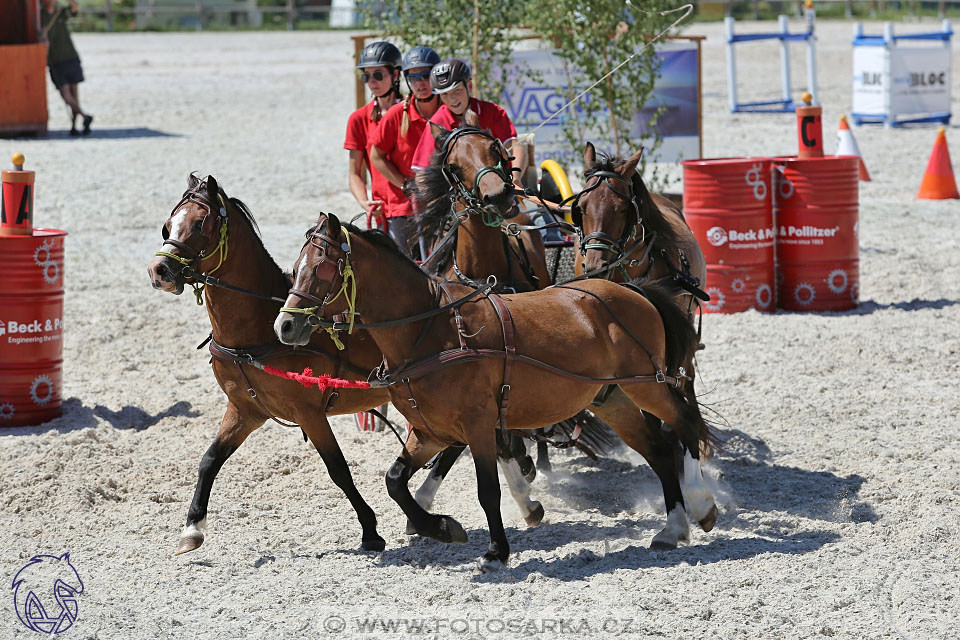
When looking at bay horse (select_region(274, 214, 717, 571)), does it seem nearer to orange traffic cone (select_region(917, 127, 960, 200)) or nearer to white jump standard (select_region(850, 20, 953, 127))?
orange traffic cone (select_region(917, 127, 960, 200))

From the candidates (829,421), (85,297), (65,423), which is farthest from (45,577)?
(85,297)

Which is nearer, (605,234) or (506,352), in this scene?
(506,352)

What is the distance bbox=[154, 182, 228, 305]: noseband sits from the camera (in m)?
5.28

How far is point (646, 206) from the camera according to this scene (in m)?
6.19

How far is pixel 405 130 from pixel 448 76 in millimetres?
658

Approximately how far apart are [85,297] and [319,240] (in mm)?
6243

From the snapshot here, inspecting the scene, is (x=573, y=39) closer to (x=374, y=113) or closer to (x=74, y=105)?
(x=374, y=113)

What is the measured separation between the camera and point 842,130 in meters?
14.4

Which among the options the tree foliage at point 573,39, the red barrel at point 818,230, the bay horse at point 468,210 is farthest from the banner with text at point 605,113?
the bay horse at point 468,210

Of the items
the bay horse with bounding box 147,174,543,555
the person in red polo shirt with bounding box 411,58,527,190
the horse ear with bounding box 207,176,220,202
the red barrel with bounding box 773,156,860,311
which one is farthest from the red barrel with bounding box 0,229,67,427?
the red barrel with bounding box 773,156,860,311

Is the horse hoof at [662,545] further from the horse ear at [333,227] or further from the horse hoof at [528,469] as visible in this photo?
the horse ear at [333,227]

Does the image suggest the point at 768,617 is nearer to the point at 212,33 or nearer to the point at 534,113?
the point at 534,113

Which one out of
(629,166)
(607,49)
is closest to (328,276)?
(629,166)

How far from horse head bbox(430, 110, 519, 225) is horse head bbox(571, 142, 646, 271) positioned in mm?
468
